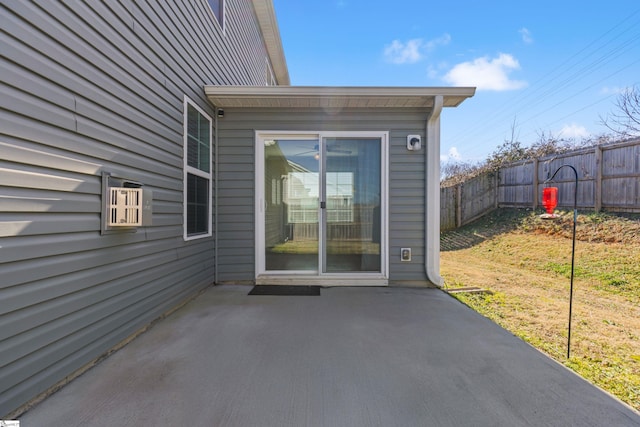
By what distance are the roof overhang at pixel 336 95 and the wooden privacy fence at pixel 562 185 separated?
200 inches

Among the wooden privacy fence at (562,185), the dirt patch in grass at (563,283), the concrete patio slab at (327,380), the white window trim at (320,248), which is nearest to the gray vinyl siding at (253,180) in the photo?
the white window trim at (320,248)

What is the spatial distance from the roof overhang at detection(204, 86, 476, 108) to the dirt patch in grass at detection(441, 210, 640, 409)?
2.44 m

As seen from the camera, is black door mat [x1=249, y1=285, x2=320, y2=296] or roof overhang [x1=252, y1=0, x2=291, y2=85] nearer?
black door mat [x1=249, y1=285, x2=320, y2=296]

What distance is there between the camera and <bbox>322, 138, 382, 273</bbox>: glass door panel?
3.69 meters

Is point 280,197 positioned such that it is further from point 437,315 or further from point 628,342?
point 628,342

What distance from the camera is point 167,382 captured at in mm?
1604

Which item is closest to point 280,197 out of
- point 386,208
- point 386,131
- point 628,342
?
point 386,208

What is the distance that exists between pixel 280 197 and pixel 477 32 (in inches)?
328

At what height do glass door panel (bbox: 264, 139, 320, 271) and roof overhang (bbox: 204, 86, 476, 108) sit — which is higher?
roof overhang (bbox: 204, 86, 476, 108)

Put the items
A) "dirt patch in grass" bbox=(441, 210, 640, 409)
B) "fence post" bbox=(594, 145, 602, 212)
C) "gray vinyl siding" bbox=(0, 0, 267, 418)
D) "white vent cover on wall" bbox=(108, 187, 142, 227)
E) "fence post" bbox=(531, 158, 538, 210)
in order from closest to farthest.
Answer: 1. "gray vinyl siding" bbox=(0, 0, 267, 418)
2. "white vent cover on wall" bbox=(108, 187, 142, 227)
3. "dirt patch in grass" bbox=(441, 210, 640, 409)
4. "fence post" bbox=(594, 145, 602, 212)
5. "fence post" bbox=(531, 158, 538, 210)

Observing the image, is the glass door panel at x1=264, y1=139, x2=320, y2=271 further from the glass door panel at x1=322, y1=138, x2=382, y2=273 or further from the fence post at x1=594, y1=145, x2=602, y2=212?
the fence post at x1=594, y1=145, x2=602, y2=212

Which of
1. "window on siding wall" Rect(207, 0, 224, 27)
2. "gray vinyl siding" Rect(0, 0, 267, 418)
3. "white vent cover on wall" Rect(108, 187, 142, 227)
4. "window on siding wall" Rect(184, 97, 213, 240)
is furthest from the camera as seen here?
"window on siding wall" Rect(207, 0, 224, 27)

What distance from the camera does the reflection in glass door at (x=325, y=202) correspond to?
3.69 meters

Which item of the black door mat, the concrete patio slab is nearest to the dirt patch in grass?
the concrete patio slab
